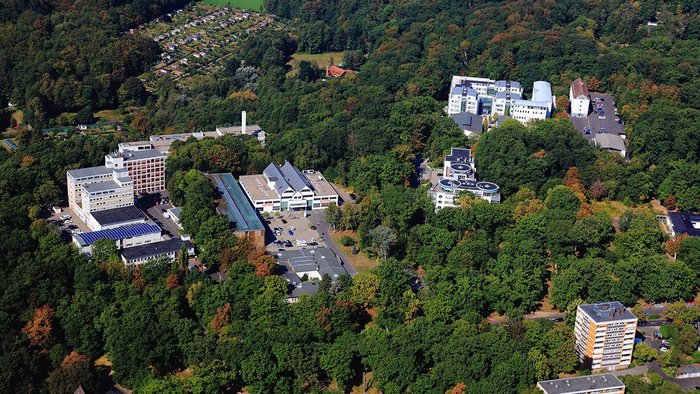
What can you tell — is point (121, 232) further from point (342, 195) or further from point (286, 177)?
point (342, 195)

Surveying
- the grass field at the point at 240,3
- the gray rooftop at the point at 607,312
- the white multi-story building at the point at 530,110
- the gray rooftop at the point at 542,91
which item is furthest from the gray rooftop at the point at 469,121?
the grass field at the point at 240,3

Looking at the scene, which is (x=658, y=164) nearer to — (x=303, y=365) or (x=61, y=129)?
(x=303, y=365)

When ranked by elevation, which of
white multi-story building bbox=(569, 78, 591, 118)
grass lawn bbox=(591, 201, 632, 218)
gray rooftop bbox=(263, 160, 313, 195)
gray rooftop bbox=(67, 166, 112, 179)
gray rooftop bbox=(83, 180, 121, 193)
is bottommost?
grass lawn bbox=(591, 201, 632, 218)

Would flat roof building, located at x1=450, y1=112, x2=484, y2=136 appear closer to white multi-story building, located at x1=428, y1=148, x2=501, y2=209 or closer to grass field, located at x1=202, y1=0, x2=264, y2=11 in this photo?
white multi-story building, located at x1=428, y1=148, x2=501, y2=209

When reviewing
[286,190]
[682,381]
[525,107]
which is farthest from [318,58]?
[682,381]

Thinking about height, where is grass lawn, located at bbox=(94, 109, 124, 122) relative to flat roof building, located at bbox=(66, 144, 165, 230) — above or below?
below

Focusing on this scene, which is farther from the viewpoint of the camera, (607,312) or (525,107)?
(525,107)

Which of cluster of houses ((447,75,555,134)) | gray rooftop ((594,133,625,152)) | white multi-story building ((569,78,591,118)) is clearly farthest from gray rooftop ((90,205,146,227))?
white multi-story building ((569,78,591,118))

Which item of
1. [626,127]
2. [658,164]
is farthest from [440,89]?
[658,164]
